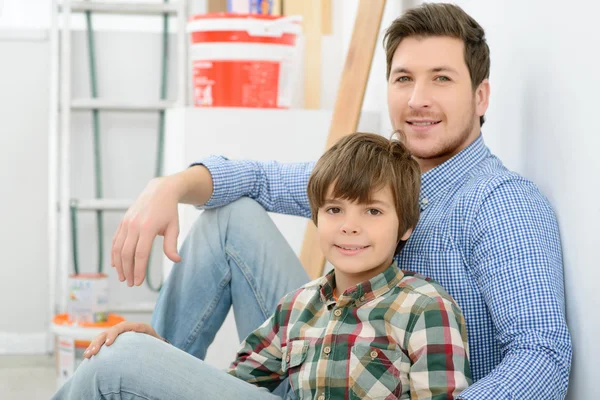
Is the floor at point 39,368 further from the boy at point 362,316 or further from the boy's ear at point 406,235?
the boy's ear at point 406,235

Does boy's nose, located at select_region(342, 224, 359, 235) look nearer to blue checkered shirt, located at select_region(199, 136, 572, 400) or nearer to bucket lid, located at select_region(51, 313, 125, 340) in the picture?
blue checkered shirt, located at select_region(199, 136, 572, 400)

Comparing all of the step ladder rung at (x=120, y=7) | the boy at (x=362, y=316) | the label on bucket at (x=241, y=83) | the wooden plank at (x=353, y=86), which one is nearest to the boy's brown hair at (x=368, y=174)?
the boy at (x=362, y=316)

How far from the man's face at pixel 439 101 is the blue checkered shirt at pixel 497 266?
0.04 meters

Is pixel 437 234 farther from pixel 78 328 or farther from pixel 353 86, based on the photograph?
pixel 78 328

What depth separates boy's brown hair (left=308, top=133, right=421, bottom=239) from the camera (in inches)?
49.5

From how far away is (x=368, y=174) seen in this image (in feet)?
4.12

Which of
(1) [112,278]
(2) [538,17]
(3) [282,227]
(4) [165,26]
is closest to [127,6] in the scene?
(4) [165,26]

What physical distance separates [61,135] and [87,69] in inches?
11.6

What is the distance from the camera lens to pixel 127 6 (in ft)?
10.7

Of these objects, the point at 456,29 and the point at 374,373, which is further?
the point at 456,29

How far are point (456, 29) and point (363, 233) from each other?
1.45 ft

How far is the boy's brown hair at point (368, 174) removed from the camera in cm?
126

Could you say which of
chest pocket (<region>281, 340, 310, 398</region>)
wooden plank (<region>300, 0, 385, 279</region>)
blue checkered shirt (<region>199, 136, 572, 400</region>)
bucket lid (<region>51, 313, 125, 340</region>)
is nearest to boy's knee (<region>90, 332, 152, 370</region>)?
chest pocket (<region>281, 340, 310, 398</region>)

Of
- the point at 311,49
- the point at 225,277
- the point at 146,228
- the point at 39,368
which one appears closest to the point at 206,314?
the point at 225,277
